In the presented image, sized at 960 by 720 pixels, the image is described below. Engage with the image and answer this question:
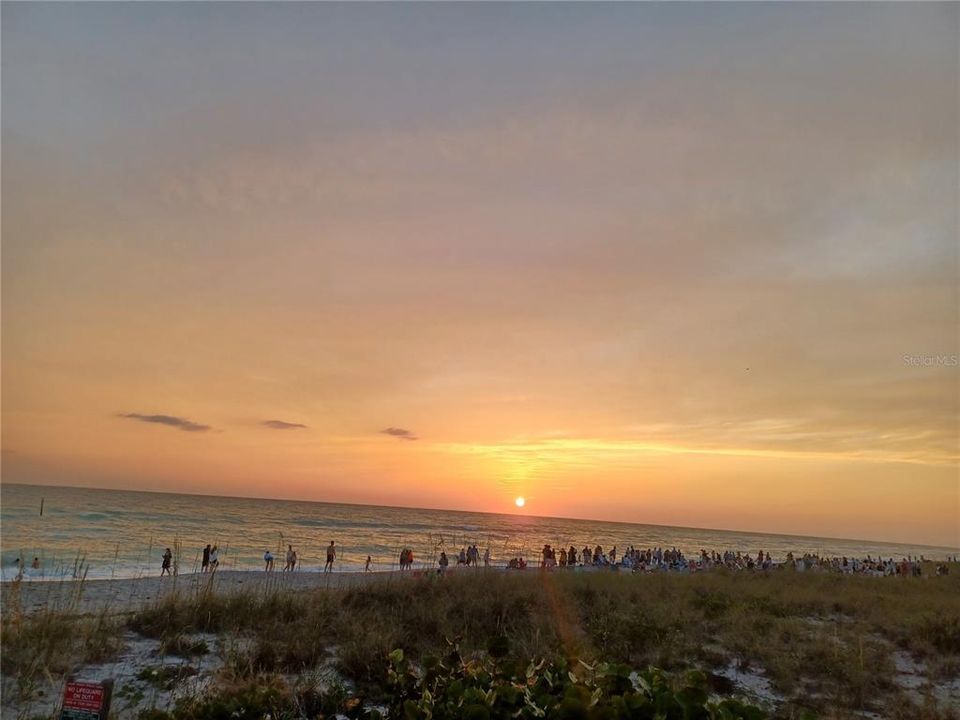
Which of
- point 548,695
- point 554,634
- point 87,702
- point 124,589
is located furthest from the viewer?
point 124,589

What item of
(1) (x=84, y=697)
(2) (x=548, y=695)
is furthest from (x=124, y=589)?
(2) (x=548, y=695)

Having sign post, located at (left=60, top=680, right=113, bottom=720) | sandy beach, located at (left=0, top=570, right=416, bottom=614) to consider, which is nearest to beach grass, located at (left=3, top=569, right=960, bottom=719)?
sandy beach, located at (left=0, top=570, right=416, bottom=614)

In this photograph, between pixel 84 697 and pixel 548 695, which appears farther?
pixel 84 697

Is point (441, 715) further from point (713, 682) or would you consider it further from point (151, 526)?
point (151, 526)

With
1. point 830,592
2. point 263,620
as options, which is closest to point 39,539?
point 263,620

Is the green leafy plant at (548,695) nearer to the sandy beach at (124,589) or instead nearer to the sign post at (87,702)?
the sign post at (87,702)

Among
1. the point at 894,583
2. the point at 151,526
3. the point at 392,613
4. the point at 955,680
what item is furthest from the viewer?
the point at 151,526

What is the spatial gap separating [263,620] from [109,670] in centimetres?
259

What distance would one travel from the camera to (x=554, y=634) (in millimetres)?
10461

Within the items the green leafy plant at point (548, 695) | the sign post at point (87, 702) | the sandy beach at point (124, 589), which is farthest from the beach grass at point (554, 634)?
the green leafy plant at point (548, 695)

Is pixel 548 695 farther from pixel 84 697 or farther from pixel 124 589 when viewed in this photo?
pixel 124 589

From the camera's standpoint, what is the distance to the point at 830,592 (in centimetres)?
1764

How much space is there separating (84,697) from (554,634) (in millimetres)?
7583

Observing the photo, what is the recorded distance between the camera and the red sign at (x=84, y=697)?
4410mm
